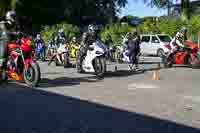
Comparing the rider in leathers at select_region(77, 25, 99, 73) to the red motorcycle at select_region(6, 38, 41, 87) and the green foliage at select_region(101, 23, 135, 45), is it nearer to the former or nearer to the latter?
the red motorcycle at select_region(6, 38, 41, 87)

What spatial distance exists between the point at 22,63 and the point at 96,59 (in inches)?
139

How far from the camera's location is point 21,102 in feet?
38.3

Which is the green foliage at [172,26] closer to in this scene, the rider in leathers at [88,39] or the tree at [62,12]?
the tree at [62,12]

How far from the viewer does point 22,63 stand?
14938mm

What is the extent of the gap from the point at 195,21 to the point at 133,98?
24.8m

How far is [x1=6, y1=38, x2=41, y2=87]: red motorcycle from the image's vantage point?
1451 centimetres

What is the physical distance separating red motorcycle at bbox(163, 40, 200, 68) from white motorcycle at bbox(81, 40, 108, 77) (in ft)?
15.6

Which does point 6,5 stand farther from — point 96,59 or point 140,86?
point 140,86

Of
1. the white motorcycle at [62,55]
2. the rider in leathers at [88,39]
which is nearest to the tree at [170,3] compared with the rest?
the white motorcycle at [62,55]

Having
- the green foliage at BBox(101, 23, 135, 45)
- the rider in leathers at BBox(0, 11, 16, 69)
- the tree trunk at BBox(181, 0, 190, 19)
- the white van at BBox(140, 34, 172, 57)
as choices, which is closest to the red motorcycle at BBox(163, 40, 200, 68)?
the rider in leathers at BBox(0, 11, 16, 69)

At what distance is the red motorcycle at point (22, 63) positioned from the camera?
14505mm

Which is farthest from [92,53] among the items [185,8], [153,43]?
[185,8]

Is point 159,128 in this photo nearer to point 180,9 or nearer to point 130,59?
point 130,59

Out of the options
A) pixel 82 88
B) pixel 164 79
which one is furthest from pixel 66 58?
pixel 82 88
